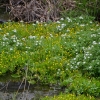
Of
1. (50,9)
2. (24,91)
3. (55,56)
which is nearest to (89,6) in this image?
(50,9)

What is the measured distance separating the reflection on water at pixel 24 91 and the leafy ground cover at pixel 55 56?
5.3 inches

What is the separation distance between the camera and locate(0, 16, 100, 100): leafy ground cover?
6.20 metres

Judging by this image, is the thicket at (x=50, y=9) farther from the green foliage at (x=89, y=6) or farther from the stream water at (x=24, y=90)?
the stream water at (x=24, y=90)

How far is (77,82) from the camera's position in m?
6.00

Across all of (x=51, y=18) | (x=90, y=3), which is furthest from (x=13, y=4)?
(x=90, y=3)

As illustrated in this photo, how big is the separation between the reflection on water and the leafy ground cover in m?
0.13

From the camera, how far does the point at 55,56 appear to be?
6855mm

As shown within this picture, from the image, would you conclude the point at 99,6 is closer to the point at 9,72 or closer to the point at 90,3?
the point at 90,3

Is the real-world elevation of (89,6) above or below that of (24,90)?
above

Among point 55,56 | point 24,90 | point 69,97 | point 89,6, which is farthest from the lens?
point 89,6

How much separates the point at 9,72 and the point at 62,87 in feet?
3.58

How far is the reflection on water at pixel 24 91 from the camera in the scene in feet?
19.2

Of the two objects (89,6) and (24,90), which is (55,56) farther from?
(89,6)

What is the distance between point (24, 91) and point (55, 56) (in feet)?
3.67
